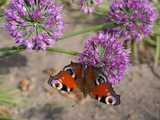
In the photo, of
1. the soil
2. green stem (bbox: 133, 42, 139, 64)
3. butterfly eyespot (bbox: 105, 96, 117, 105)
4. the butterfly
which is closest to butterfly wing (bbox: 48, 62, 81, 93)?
the butterfly

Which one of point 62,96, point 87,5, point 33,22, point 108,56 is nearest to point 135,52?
point 62,96

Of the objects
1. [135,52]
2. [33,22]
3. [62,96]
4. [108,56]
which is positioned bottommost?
[62,96]

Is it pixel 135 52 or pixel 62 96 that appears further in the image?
pixel 135 52

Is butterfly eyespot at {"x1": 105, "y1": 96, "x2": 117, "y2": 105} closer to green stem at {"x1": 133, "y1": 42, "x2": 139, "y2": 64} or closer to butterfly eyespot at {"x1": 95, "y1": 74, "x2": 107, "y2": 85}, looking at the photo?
butterfly eyespot at {"x1": 95, "y1": 74, "x2": 107, "y2": 85}

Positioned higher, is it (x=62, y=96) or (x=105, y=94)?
(x=105, y=94)

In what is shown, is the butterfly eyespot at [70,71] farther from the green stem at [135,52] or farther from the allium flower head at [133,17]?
the green stem at [135,52]

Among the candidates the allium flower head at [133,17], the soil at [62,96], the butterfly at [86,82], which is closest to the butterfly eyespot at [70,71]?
the butterfly at [86,82]

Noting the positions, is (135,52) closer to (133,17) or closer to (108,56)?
(133,17)
